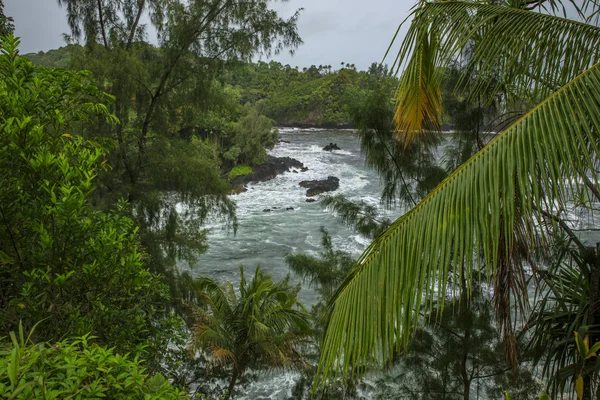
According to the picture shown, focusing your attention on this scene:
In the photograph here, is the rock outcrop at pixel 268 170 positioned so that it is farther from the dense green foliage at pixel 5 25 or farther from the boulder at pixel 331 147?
the dense green foliage at pixel 5 25

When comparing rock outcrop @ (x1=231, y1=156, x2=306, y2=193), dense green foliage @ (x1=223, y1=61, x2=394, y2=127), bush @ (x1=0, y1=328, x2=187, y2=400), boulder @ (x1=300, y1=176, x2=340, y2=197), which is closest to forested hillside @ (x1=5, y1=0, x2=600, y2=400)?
bush @ (x1=0, y1=328, x2=187, y2=400)

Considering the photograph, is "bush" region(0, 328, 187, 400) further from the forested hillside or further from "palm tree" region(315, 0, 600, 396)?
"palm tree" region(315, 0, 600, 396)

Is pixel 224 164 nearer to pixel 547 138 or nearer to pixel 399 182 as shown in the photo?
pixel 399 182

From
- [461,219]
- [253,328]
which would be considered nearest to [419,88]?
[461,219]

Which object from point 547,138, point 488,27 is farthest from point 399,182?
point 547,138

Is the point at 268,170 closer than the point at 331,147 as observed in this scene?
Yes

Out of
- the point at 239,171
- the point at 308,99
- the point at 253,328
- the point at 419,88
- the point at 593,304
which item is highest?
the point at 308,99

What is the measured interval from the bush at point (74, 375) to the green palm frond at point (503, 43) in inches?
74.4

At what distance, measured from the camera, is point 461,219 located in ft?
4.97

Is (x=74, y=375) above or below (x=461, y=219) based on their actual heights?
below

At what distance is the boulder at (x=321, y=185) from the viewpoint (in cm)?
1967

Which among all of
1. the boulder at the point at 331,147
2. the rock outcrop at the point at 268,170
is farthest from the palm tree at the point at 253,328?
the boulder at the point at 331,147

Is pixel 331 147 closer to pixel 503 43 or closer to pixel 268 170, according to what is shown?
pixel 268 170

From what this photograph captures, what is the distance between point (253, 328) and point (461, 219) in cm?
519
